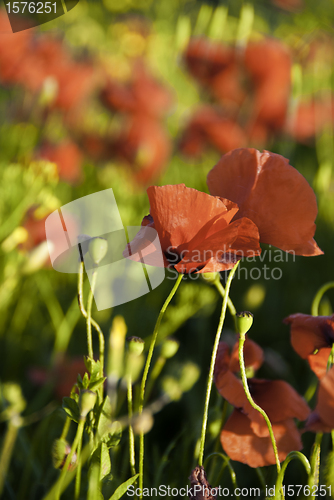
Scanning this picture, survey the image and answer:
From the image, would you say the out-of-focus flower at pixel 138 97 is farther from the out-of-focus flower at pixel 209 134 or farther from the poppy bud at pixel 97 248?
the poppy bud at pixel 97 248

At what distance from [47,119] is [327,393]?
1.06 metres

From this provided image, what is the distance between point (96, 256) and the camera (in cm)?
25

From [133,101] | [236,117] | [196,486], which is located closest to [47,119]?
[133,101]

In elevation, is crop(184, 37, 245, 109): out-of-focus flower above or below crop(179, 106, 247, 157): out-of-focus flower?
above

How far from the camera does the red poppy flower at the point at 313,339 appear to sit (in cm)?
28

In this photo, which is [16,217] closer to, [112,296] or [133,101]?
[112,296]

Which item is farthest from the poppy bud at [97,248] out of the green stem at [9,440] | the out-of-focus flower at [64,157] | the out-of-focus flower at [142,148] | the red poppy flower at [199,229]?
the out-of-focus flower at [142,148]

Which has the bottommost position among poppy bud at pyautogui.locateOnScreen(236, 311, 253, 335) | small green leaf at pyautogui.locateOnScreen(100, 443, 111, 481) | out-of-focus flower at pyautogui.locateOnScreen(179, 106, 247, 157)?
out-of-focus flower at pyautogui.locateOnScreen(179, 106, 247, 157)

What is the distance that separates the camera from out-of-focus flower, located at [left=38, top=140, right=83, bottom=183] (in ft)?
2.98

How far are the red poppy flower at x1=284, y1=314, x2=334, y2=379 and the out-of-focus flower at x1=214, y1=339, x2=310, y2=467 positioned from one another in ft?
0.08

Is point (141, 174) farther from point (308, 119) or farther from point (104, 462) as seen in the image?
point (104, 462)

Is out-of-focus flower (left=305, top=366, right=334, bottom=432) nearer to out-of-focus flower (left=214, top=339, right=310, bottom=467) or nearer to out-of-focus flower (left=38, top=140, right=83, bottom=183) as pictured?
out-of-focus flower (left=214, top=339, right=310, bottom=467)

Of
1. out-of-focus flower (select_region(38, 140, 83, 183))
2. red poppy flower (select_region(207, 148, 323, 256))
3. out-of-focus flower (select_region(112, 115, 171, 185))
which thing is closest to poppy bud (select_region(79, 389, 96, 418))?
red poppy flower (select_region(207, 148, 323, 256))

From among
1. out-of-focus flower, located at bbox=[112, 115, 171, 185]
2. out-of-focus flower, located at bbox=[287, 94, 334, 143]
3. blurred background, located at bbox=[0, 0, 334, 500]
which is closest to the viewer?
blurred background, located at bbox=[0, 0, 334, 500]
